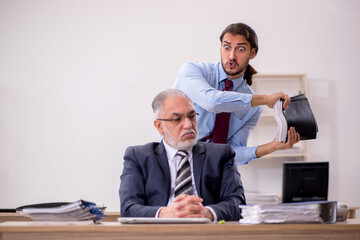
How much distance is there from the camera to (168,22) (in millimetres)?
5203

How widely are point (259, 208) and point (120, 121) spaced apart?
368cm

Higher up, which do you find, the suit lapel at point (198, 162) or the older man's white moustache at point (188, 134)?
the older man's white moustache at point (188, 134)

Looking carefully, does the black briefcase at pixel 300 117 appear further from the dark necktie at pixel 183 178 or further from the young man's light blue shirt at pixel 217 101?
the dark necktie at pixel 183 178

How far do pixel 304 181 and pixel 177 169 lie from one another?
2.41 ft

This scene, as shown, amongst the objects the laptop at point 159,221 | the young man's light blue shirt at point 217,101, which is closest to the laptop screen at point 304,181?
the laptop at point 159,221

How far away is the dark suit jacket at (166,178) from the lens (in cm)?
210

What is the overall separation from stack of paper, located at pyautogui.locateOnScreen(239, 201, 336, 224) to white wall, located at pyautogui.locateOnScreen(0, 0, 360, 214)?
136 inches

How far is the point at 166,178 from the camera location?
84.0 inches

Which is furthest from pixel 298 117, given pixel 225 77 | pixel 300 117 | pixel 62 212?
pixel 62 212

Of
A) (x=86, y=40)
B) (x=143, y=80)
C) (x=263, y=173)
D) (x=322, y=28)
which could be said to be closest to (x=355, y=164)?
(x=263, y=173)

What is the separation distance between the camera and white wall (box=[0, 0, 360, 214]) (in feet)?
16.6

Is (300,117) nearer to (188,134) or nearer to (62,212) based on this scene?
(188,134)

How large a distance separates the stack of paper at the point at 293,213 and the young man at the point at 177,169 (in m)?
0.45

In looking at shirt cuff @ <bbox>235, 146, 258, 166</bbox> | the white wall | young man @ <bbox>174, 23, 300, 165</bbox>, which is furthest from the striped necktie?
the white wall
